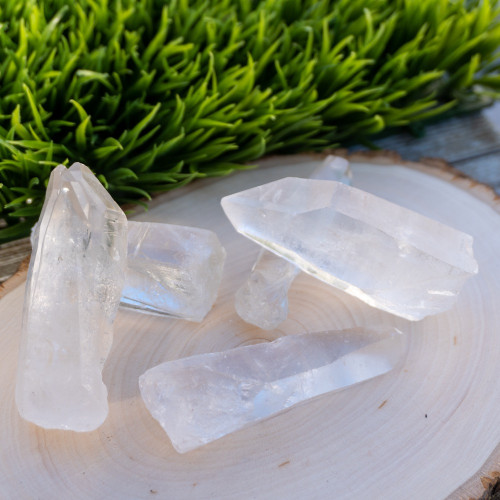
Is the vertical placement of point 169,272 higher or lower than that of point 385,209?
lower

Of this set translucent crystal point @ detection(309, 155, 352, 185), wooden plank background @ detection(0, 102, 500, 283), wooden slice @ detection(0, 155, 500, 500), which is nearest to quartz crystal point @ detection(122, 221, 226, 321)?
wooden slice @ detection(0, 155, 500, 500)

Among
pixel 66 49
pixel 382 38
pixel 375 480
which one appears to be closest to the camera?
pixel 375 480

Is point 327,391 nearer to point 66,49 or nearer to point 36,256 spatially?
point 36,256

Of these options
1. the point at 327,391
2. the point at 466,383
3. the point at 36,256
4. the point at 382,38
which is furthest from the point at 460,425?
the point at 382,38

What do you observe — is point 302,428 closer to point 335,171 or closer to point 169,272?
point 169,272

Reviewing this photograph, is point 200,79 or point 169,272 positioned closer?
point 169,272

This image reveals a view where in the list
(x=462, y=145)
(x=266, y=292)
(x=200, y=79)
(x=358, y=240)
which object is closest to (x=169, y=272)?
(x=266, y=292)
